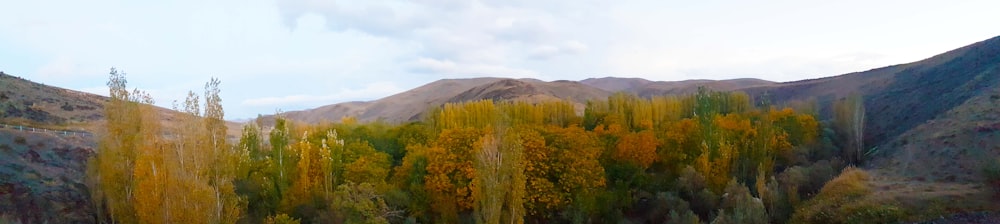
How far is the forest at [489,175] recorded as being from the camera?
2333 centimetres

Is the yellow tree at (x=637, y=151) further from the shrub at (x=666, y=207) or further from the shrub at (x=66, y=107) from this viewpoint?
the shrub at (x=66, y=107)

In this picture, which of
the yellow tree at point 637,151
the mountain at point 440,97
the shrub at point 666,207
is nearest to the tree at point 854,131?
the yellow tree at point 637,151

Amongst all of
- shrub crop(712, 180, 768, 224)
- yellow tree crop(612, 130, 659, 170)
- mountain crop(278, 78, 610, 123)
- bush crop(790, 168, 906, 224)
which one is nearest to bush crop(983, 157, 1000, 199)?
bush crop(790, 168, 906, 224)

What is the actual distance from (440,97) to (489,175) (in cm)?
14010

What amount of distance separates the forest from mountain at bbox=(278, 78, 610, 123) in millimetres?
44831

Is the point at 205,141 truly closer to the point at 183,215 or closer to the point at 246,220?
the point at 183,215

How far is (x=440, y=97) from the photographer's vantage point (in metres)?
162

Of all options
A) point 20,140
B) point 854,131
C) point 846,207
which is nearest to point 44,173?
point 20,140

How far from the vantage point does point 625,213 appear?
34.5m

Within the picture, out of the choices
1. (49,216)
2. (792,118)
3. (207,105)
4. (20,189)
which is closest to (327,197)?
(207,105)

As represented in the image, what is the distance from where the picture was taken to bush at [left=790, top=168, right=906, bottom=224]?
84.7ft

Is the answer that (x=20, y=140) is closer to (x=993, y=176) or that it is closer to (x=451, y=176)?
(x=451, y=176)

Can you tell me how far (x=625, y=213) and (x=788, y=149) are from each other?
1378 centimetres

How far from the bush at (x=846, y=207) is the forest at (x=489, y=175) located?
71mm
